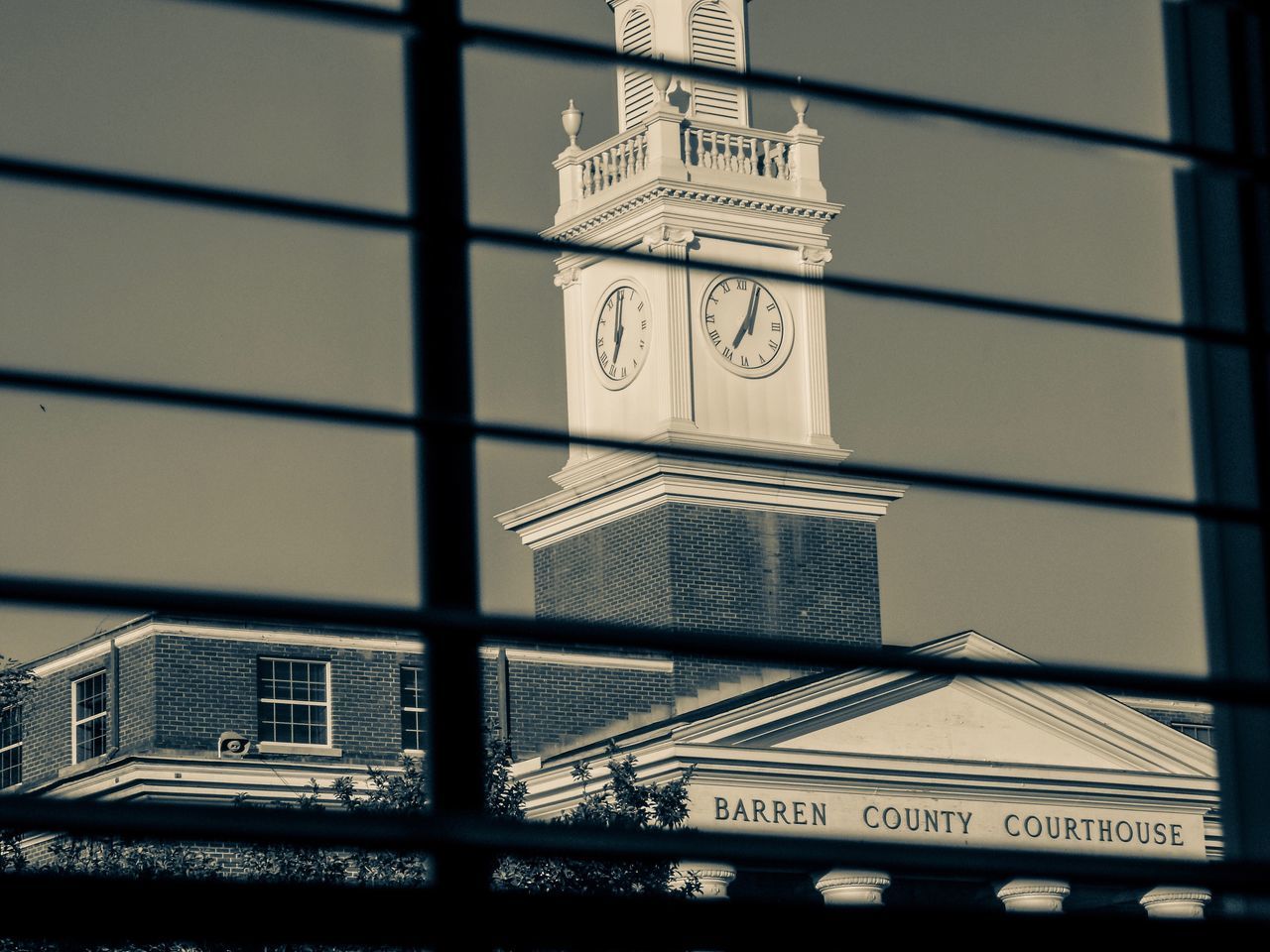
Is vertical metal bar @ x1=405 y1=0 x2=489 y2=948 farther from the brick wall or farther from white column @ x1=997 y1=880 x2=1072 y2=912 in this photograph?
the brick wall

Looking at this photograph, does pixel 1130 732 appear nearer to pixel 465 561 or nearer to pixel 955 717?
pixel 955 717

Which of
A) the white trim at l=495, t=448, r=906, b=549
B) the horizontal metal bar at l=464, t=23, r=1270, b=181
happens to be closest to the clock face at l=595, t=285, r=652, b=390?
the white trim at l=495, t=448, r=906, b=549

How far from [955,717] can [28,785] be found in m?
13.4

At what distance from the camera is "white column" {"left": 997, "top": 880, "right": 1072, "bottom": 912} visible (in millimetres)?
31234

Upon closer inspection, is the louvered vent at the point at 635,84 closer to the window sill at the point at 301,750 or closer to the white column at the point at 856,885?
the window sill at the point at 301,750

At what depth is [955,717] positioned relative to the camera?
1339 inches

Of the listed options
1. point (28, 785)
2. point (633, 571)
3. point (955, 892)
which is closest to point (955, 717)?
point (955, 892)

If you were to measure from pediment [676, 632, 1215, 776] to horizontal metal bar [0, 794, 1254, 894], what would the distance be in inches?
1223

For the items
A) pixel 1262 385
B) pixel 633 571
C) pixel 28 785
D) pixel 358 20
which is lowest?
pixel 1262 385

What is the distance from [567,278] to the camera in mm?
42594

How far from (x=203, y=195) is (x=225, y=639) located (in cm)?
3118

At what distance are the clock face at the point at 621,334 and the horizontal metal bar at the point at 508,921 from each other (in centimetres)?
4014

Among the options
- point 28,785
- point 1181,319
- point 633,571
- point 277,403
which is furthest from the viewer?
point 633,571

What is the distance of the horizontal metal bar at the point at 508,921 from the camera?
131cm
